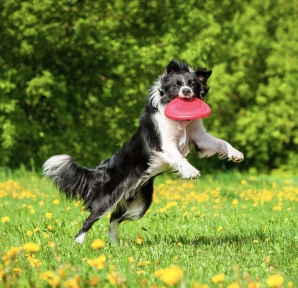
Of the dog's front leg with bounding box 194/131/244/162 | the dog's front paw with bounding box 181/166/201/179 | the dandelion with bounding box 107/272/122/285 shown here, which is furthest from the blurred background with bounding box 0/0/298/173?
the dandelion with bounding box 107/272/122/285

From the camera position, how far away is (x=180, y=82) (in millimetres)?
5492

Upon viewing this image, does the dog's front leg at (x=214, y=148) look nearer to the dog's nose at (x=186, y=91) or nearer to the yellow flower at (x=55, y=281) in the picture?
the dog's nose at (x=186, y=91)

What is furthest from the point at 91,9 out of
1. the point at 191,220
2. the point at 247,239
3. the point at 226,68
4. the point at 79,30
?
the point at 247,239

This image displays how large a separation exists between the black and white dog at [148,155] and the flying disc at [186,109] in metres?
0.06

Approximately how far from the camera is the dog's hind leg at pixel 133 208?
573 centimetres

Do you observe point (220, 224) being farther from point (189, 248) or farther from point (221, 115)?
point (221, 115)

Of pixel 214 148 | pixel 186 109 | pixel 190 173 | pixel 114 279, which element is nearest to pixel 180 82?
pixel 186 109

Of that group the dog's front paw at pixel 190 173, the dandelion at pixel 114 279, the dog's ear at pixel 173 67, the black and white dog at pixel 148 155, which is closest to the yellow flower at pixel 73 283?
the dandelion at pixel 114 279

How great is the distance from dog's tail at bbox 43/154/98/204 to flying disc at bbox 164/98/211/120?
1089mm

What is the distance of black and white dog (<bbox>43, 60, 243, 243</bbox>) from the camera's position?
545 cm

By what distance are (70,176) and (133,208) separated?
69 centimetres

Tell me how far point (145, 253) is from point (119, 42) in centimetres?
981

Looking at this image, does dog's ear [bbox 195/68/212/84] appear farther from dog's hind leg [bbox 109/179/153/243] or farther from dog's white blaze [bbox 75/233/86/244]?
dog's white blaze [bbox 75/233/86/244]

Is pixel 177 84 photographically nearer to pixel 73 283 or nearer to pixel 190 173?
pixel 190 173
